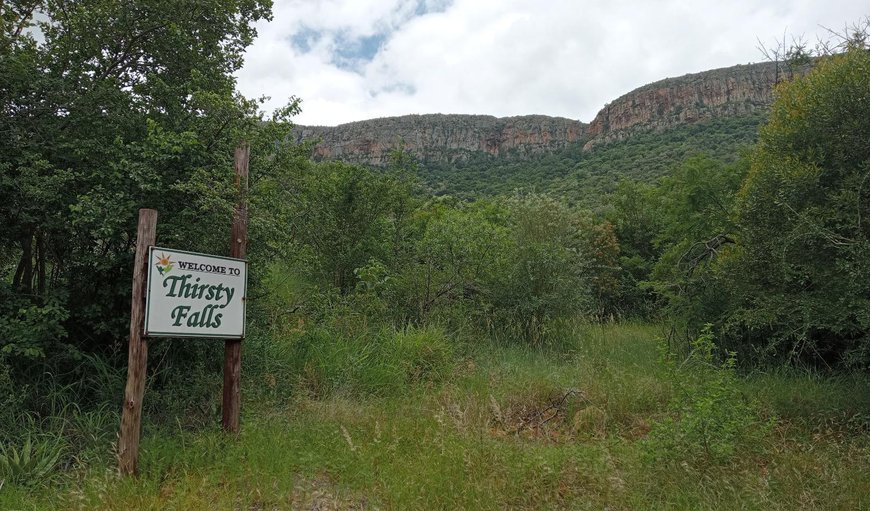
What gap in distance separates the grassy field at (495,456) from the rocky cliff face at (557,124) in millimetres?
33653

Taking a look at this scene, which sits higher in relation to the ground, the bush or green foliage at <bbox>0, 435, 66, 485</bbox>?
the bush

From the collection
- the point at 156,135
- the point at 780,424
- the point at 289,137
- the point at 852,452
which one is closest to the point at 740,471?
the point at 852,452

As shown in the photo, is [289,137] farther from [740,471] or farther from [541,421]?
[740,471]

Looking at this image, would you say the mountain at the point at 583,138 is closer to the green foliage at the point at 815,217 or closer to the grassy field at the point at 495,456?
the green foliage at the point at 815,217

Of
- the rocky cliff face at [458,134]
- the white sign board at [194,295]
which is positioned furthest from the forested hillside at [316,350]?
the rocky cliff face at [458,134]

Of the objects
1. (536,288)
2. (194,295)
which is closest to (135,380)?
(194,295)

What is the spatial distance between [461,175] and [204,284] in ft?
132

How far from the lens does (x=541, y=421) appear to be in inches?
221

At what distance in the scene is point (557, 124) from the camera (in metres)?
58.5

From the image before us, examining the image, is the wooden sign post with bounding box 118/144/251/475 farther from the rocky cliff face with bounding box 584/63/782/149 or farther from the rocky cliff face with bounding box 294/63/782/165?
the rocky cliff face with bounding box 584/63/782/149

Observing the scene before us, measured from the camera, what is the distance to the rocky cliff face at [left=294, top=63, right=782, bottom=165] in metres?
39.9

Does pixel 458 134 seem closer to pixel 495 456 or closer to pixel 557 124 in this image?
pixel 557 124

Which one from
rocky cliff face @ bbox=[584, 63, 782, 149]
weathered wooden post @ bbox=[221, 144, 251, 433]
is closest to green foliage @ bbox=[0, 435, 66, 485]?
weathered wooden post @ bbox=[221, 144, 251, 433]

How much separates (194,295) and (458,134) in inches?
2136
